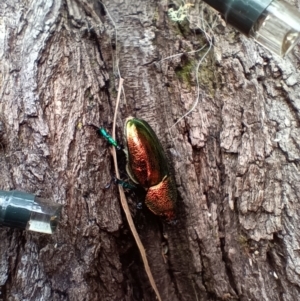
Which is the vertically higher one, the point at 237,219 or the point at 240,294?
the point at 237,219

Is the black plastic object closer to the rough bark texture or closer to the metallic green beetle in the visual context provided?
the rough bark texture

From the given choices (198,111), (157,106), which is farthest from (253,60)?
(157,106)

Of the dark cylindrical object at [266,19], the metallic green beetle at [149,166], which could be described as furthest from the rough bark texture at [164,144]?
the dark cylindrical object at [266,19]

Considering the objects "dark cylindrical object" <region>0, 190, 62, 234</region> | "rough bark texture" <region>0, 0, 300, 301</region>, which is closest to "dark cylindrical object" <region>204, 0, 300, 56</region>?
"rough bark texture" <region>0, 0, 300, 301</region>

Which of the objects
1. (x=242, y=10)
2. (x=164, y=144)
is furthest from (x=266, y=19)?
(x=164, y=144)

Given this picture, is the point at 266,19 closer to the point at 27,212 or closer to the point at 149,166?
the point at 149,166

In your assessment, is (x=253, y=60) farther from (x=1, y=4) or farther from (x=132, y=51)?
(x=1, y=4)
